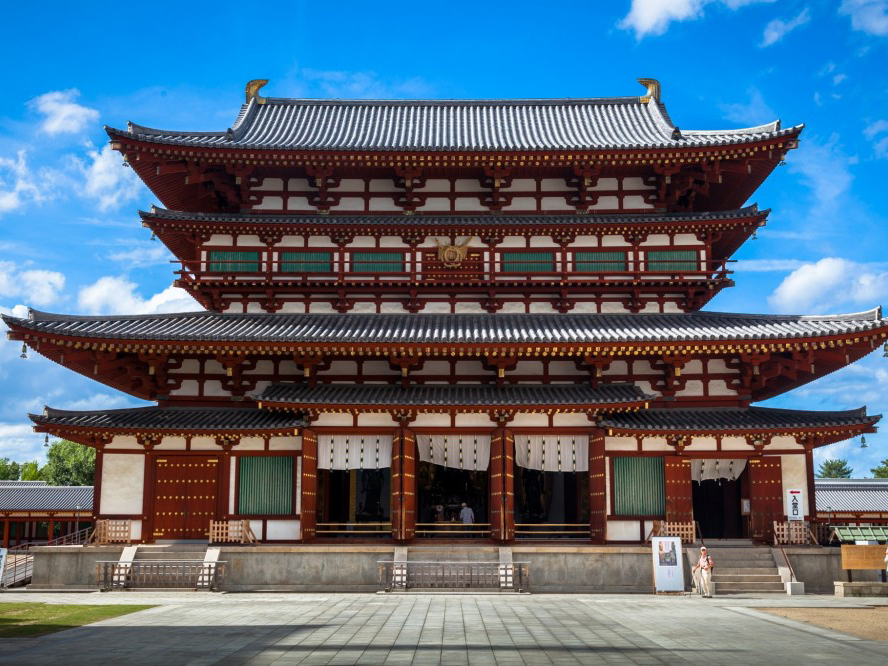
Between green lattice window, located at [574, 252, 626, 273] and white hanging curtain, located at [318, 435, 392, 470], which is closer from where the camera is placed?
white hanging curtain, located at [318, 435, 392, 470]

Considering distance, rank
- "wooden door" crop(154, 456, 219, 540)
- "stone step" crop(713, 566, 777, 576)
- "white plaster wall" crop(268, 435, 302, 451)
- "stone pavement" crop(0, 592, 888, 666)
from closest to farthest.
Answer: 1. "stone pavement" crop(0, 592, 888, 666)
2. "stone step" crop(713, 566, 777, 576)
3. "wooden door" crop(154, 456, 219, 540)
4. "white plaster wall" crop(268, 435, 302, 451)

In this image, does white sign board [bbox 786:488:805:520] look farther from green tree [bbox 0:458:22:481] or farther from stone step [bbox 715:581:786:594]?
green tree [bbox 0:458:22:481]

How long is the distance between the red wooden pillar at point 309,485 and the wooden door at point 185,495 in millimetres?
3191

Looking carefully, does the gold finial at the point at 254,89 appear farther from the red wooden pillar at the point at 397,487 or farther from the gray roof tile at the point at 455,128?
the red wooden pillar at the point at 397,487

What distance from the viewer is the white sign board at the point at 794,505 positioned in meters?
27.7

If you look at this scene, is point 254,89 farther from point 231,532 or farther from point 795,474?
point 795,474

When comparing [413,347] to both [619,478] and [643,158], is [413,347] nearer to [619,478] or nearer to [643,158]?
[619,478]

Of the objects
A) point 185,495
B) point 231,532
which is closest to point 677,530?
point 231,532

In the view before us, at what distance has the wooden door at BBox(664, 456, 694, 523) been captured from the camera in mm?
27094

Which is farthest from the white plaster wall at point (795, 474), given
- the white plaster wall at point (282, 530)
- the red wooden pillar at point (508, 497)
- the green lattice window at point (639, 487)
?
the white plaster wall at point (282, 530)

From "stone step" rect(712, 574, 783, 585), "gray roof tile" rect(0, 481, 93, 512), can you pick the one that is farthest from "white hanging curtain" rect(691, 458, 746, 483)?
"gray roof tile" rect(0, 481, 93, 512)

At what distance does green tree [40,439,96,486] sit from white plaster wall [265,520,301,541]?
6227cm

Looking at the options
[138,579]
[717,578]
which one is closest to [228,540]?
[138,579]

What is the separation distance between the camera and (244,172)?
100ft
